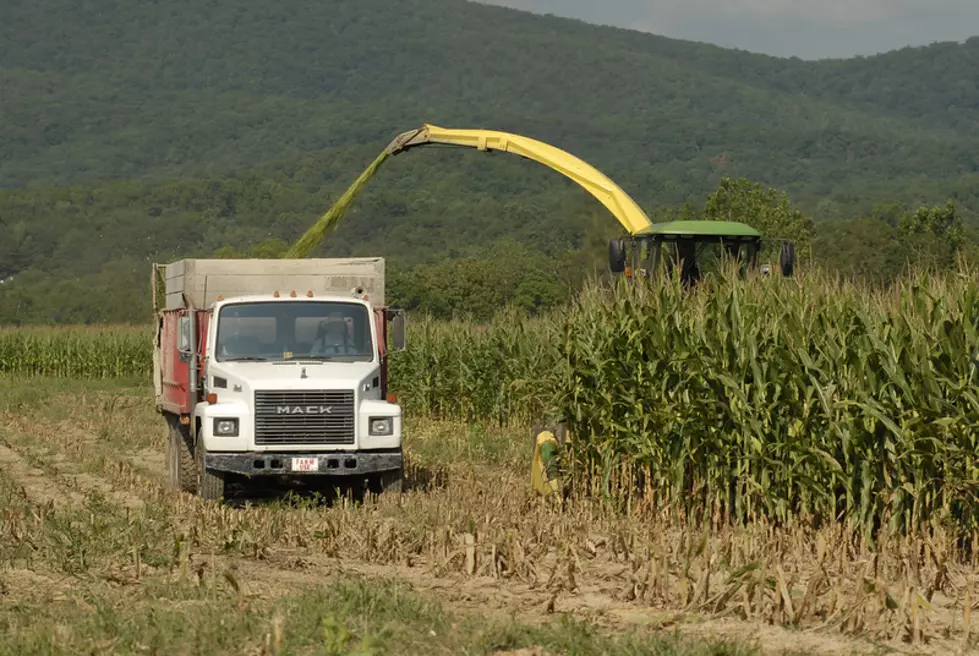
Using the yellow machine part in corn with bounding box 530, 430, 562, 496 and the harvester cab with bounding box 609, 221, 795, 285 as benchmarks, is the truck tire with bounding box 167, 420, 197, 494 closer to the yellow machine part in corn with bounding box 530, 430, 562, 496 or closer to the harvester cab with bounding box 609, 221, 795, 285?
the yellow machine part in corn with bounding box 530, 430, 562, 496

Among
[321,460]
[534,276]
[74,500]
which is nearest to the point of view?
[321,460]

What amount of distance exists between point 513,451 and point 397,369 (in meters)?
10.5

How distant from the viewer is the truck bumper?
1499cm

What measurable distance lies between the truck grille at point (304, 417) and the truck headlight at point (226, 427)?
0.22 meters

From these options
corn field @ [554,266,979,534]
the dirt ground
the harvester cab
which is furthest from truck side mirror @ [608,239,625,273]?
the dirt ground

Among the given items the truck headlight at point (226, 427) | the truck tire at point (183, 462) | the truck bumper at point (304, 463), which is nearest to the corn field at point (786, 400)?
the truck bumper at point (304, 463)

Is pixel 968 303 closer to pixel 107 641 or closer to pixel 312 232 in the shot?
pixel 107 641

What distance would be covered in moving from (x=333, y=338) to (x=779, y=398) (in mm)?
5393

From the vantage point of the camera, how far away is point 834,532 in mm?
11898

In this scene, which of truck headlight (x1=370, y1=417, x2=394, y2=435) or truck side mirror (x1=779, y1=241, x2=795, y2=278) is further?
truck side mirror (x1=779, y1=241, x2=795, y2=278)

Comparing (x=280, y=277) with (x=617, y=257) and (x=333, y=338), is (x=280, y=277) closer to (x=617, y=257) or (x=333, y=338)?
(x=333, y=338)

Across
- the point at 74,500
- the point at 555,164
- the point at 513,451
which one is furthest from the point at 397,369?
the point at 74,500

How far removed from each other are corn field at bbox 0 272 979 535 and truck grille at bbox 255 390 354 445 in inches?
87.3

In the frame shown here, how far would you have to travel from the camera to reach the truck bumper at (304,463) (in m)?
15.0
